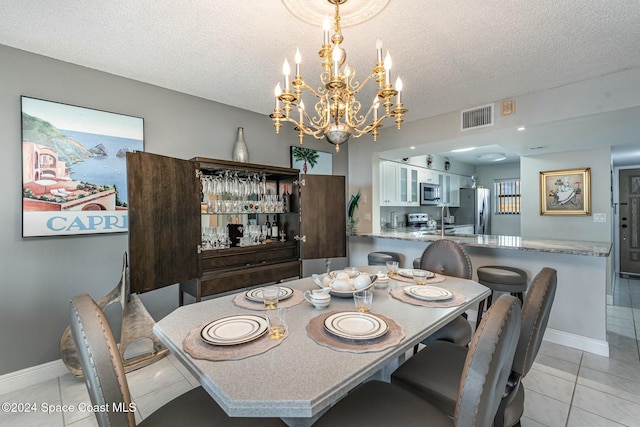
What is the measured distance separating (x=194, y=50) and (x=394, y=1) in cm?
146

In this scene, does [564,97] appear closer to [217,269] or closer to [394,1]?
[394,1]

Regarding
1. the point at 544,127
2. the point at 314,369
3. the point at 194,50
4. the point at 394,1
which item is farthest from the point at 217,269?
the point at 544,127

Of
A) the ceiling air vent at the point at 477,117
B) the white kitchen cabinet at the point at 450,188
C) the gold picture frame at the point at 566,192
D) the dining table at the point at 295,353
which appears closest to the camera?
the dining table at the point at 295,353

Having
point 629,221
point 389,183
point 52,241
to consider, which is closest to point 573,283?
point 389,183

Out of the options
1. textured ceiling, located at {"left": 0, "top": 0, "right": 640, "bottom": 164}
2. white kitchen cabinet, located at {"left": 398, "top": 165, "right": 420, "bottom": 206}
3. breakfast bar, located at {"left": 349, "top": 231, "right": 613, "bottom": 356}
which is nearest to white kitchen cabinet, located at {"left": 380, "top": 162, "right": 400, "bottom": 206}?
white kitchen cabinet, located at {"left": 398, "top": 165, "right": 420, "bottom": 206}

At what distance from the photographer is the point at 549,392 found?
2.02m

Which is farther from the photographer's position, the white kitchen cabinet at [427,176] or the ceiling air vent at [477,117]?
the white kitchen cabinet at [427,176]

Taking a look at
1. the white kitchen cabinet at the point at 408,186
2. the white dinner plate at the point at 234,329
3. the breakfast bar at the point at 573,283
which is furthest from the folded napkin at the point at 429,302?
the white kitchen cabinet at the point at 408,186

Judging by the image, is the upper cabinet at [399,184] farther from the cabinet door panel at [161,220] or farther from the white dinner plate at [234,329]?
the white dinner plate at [234,329]

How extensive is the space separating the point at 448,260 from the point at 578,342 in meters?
1.59

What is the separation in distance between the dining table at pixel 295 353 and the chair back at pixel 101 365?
0.67 ft

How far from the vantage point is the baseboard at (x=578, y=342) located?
2.51 meters

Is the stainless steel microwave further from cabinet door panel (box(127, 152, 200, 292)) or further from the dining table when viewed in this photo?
cabinet door panel (box(127, 152, 200, 292))

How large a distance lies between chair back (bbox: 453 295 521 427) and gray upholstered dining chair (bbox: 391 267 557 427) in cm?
24
